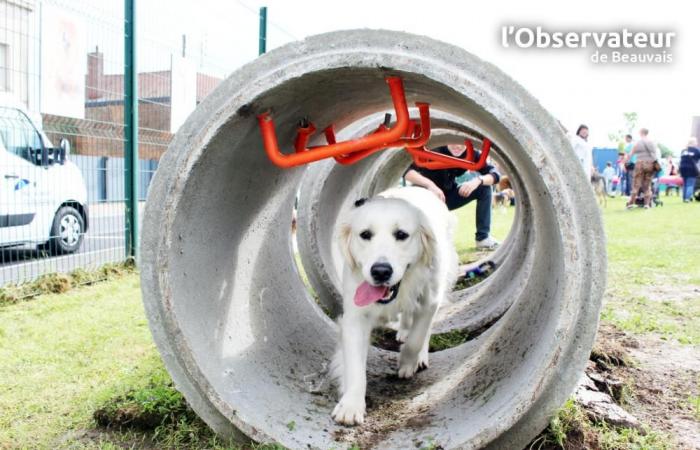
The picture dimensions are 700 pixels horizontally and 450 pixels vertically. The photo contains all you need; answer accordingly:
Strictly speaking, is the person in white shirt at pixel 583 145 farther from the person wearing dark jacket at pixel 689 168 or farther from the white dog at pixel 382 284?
the white dog at pixel 382 284

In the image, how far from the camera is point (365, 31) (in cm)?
227

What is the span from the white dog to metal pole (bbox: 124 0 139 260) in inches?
156

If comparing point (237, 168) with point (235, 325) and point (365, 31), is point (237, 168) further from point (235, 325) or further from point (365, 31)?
point (365, 31)

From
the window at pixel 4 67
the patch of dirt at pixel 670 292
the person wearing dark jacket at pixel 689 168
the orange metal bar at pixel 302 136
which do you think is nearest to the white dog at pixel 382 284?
the orange metal bar at pixel 302 136

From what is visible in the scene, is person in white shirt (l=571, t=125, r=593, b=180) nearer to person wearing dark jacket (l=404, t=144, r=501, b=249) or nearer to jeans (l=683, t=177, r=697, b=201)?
person wearing dark jacket (l=404, t=144, r=501, b=249)

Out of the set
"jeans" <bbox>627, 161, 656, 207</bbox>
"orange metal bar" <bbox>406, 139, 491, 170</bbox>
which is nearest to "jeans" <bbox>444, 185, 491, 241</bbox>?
"orange metal bar" <bbox>406, 139, 491, 170</bbox>

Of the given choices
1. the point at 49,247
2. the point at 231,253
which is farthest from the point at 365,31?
the point at 49,247

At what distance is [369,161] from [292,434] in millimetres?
3672

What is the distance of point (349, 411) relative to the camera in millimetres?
2715

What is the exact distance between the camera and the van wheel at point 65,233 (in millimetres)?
6590

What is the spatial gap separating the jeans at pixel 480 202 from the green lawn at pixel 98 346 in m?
1.83

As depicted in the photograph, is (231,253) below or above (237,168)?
below

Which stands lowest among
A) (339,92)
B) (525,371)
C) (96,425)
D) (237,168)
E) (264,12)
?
(96,425)

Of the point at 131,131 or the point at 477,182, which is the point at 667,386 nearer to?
the point at 477,182
